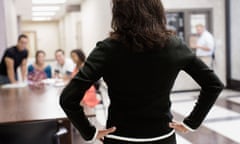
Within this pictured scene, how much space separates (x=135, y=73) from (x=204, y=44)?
17.6 ft

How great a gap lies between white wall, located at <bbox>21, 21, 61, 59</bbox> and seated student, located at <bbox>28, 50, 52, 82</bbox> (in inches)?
490

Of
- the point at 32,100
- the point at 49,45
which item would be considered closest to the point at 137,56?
the point at 32,100

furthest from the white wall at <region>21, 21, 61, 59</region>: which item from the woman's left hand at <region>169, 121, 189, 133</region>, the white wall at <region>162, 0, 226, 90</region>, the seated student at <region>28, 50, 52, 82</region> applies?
the woman's left hand at <region>169, 121, 189, 133</region>

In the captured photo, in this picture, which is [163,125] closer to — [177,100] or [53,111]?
[53,111]

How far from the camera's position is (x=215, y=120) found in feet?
13.9

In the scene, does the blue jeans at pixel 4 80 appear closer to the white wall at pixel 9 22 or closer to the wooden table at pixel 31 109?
the wooden table at pixel 31 109

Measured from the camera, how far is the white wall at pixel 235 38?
6.25 m

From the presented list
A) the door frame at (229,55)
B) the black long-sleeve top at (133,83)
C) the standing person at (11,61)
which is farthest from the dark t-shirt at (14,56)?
the door frame at (229,55)

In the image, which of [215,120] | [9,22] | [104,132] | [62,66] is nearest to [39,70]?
[62,66]

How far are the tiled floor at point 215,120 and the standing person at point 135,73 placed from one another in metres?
2.38

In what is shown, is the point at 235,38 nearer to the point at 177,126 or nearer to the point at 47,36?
the point at 177,126

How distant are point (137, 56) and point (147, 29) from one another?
0.34ft

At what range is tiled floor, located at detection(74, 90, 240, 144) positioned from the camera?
3476mm

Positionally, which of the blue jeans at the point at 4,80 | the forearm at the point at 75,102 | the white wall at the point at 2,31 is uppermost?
the white wall at the point at 2,31
